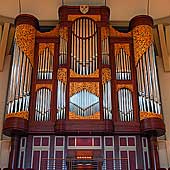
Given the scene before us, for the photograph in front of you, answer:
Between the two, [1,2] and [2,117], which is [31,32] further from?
[2,117]

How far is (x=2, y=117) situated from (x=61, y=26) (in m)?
3.56

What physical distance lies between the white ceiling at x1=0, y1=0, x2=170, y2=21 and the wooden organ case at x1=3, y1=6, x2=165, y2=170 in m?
0.52

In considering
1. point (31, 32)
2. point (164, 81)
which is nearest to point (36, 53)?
point (31, 32)

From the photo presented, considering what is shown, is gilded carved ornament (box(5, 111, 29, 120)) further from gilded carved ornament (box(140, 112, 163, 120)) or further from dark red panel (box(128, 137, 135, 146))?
gilded carved ornament (box(140, 112, 163, 120))

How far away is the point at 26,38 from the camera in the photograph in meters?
10.7

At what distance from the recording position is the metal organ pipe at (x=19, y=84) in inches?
383

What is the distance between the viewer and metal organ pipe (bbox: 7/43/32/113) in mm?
9727

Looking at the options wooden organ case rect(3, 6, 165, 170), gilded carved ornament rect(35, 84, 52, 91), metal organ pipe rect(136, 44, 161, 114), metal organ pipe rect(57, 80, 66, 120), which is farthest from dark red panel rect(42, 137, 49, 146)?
metal organ pipe rect(136, 44, 161, 114)

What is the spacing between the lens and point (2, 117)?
35.9 feet

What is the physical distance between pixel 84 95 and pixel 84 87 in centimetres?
27

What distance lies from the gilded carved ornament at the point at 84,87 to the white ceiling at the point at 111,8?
2.80 m

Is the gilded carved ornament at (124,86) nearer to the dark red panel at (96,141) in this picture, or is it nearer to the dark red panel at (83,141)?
the dark red panel at (96,141)

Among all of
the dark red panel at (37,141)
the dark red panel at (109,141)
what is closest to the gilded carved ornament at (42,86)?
the dark red panel at (37,141)

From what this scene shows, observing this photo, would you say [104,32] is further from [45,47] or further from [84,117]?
[84,117]
